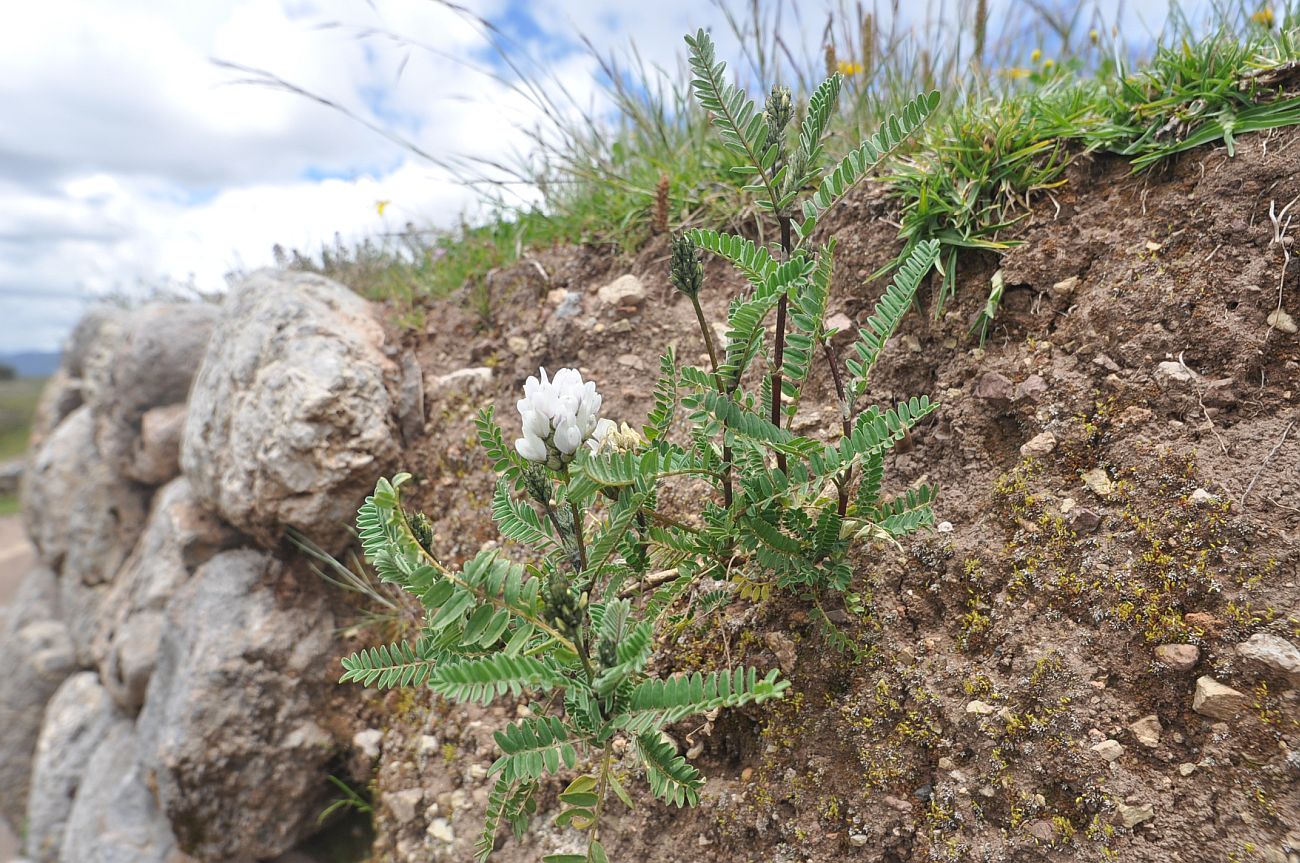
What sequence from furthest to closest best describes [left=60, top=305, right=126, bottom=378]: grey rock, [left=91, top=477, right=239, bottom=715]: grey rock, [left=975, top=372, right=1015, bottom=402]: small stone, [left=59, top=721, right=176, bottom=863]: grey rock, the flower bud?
[left=60, top=305, right=126, bottom=378]: grey rock, [left=91, top=477, right=239, bottom=715]: grey rock, [left=59, top=721, right=176, bottom=863]: grey rock, [left=975, top=372, right=1015, bottom=402]: small stone, the flower bud

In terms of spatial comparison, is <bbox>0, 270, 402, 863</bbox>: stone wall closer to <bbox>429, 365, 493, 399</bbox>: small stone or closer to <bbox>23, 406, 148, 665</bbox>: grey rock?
<bbox>429, 365, 493, 399</bbox>: small stone

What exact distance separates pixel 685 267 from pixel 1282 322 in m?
1.29

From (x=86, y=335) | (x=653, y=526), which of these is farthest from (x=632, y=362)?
(x=86, y=335)

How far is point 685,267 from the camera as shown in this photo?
1479 millimetres

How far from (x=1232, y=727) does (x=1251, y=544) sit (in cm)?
34

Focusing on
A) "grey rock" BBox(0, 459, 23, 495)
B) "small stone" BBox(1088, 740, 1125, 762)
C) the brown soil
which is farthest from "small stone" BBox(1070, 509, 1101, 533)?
"grey rock" BBox(0, 459, 23, 495)

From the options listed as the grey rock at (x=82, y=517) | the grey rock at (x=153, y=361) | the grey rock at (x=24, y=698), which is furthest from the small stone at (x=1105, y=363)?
the grey rock at (x=24, y=698)

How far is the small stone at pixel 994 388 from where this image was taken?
1.81 meters

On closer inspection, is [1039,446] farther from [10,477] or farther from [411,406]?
[10,477]

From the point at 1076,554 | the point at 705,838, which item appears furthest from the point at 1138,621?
the point at 705,838

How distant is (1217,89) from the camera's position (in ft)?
6.03

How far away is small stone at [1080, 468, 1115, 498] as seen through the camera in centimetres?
158

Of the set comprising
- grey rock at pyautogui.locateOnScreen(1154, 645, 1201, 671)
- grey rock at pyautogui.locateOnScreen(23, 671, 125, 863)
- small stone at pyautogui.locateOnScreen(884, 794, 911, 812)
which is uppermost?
grey rock at pyautogui.locateOnScreen(1154, 645, 1201, 671)

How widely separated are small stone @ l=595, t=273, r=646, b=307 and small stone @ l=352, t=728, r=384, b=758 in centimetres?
177
